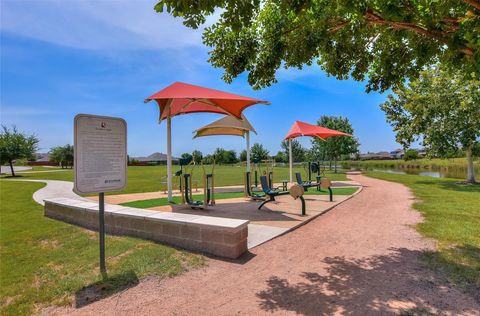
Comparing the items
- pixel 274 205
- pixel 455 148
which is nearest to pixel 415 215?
pixel 274 205

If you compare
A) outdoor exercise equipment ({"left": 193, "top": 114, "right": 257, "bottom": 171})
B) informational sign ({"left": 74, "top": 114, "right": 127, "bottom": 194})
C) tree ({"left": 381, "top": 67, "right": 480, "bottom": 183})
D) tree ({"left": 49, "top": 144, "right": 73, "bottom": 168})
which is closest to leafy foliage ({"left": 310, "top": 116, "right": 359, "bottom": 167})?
tree ({"left": 381, "top": 67, "right": 480, "bottom": 183})

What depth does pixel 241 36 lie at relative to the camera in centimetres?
537

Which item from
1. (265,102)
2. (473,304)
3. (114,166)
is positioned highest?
(265,102)

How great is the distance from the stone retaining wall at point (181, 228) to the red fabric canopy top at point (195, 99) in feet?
11.7

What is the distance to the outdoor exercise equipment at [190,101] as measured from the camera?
8.14 metres

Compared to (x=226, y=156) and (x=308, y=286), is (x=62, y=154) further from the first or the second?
(x=308, y=286)

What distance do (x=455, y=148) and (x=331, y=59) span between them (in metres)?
17.2

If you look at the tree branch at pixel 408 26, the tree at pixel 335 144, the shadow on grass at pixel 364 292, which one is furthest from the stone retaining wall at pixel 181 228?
the tree at pixel 335 144

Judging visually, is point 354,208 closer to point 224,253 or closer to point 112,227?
point 224,253

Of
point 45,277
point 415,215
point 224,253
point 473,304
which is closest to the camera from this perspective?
point 473,304

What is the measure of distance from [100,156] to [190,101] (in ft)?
22.9

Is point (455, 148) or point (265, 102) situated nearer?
point (265, 102)

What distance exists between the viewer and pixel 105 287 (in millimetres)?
3574

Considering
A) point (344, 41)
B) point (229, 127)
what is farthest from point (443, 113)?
point (344, 41)
